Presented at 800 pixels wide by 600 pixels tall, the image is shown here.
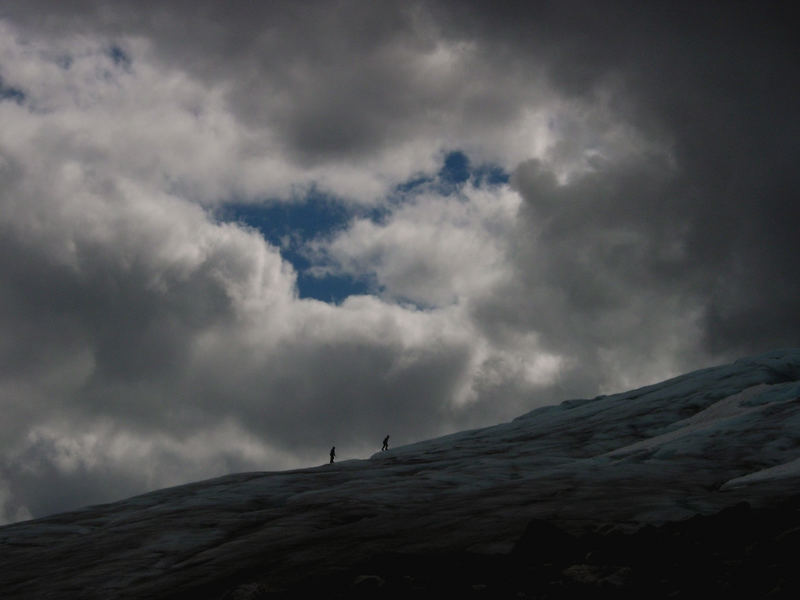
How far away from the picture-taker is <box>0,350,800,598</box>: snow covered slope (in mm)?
17050

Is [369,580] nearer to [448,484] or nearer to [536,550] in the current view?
[536,550]

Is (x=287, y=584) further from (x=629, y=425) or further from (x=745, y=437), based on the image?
(x=629, y=425)

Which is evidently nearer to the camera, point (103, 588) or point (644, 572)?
point (644, 572)

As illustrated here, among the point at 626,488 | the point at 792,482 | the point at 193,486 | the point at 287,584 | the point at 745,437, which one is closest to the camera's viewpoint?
the point at 287,584

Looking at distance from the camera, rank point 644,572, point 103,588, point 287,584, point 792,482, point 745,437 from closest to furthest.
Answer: point 644,572 → point 287,584 → point 103,588 → point 792,482 → point 745,437

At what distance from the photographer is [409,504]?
74.6 feet

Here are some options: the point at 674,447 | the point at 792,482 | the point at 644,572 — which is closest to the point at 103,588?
the point at 644,572

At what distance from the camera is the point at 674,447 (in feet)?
96.2

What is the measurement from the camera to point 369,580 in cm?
1377

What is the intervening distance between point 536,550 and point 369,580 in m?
2.96

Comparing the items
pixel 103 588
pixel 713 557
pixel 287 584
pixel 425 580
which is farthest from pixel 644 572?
pixel 103 588

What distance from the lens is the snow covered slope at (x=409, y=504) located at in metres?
17.1

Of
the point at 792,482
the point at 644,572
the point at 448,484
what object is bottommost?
the point at 644,572

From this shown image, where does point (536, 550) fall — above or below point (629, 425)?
below
